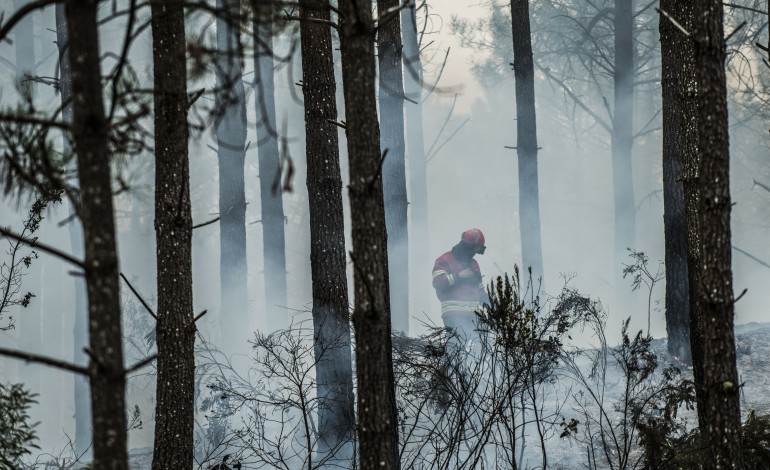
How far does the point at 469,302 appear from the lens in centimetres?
1085

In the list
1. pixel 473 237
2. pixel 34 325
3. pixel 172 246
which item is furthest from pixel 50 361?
pixel 34 325

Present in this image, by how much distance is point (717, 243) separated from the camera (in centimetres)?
398

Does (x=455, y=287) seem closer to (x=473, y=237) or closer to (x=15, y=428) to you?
(x=473, y=237)

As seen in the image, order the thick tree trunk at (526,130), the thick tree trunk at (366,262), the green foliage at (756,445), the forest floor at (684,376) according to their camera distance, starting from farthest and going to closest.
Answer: the thick tree trunk at (526,130) → the forest floor at (684,376) → the green foliage at (756,445) → the thick tree trunk at (366,262)

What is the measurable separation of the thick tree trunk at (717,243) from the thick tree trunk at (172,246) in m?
2.81

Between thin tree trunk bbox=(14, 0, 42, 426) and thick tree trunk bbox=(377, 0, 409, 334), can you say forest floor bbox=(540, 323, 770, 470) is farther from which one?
thin tree trunk bbox=(14, 0, 42, 426)

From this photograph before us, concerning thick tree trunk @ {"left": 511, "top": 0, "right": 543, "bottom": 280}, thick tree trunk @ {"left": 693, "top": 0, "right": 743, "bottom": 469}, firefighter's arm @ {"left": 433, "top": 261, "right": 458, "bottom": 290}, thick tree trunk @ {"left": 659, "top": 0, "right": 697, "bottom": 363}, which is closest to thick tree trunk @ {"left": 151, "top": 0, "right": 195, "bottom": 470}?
thick tree trunk @ {"left": 693, "top": 0, "right": 743, "bottom": 469}

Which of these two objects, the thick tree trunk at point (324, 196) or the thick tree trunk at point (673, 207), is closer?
the thick tree trunk at point (324, 196)

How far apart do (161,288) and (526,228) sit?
9.01m

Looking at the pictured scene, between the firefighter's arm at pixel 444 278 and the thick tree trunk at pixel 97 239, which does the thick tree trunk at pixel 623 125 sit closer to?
the firefighter's arm at pixel 444 278

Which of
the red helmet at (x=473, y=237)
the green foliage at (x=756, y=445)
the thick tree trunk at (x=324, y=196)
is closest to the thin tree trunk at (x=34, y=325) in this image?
the red helmet at (x=473, y=237)

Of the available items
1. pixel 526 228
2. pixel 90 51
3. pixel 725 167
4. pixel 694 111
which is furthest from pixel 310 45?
pixel 526 228

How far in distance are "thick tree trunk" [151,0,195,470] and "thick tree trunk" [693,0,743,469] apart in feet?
9.23

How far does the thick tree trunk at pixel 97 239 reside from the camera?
Answer: 99.4 inches
